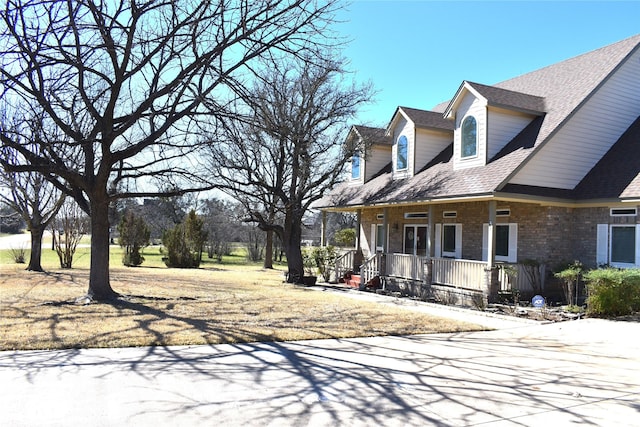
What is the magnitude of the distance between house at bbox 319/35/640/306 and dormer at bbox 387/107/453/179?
6 centimetres

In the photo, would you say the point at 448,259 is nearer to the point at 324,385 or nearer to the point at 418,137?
the point at 418,137

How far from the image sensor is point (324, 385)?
5801mm

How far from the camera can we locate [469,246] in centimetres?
1773

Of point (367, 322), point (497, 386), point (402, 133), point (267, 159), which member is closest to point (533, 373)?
point (497, 386)

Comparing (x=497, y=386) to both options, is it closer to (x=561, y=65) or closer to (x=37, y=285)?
(x=37, y=285)

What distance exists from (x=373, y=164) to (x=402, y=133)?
136 inches

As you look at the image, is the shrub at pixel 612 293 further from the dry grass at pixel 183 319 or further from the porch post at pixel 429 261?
the porch post at pixel 429 261

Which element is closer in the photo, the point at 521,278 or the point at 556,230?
the point at 521,278

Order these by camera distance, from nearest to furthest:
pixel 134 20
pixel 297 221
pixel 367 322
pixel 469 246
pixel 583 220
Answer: pixel 134 20 < pixel 367 322 < pixel 583 220 < pixel 469 246 < pixel 297 221

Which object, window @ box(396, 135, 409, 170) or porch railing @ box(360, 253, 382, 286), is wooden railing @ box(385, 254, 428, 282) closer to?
porch railing @ box(360, 253, 382, 286)

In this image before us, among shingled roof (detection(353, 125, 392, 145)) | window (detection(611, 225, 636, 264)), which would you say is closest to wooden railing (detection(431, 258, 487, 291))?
window (detection(611, 225, 636, 264))

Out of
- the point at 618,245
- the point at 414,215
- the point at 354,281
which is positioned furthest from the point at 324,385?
the point at 414,215

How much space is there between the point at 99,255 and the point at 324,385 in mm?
8476

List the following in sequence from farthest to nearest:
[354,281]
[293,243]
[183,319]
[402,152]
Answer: [293,243] < [354,281] < [402,152] < [183,319]
